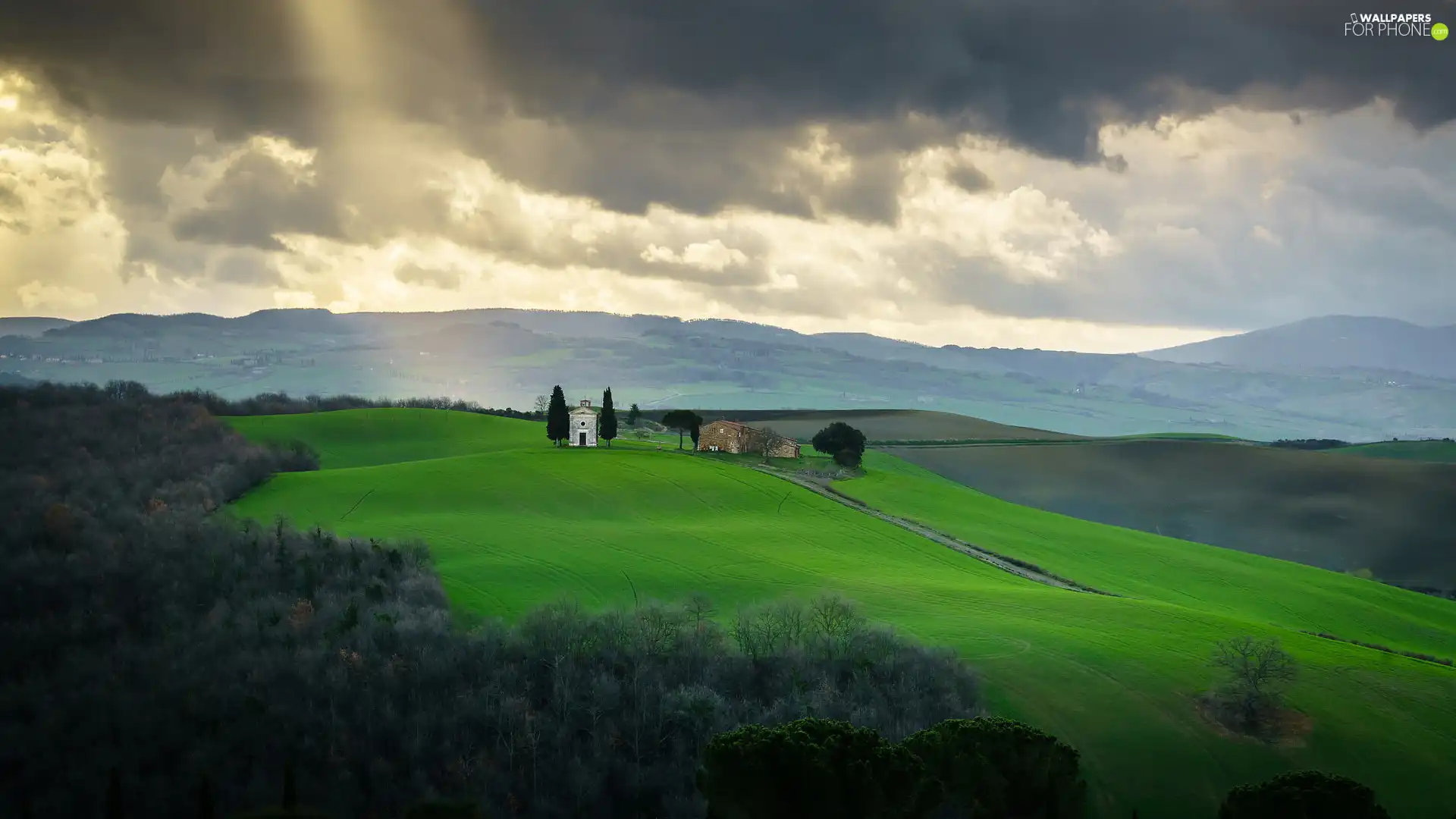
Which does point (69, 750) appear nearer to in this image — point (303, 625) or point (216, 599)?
point (303, 625)

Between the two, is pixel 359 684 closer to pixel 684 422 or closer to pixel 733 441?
pixel 733 441

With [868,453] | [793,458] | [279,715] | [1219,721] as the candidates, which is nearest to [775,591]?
[1219,721]

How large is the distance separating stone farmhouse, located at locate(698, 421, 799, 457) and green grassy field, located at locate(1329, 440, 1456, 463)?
9171 centimetres

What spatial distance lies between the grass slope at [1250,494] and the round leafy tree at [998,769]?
72.6 m

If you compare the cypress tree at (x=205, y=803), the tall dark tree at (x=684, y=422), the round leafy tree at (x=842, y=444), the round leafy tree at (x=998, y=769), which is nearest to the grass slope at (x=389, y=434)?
the tall dark tree at (x=684, y=422)

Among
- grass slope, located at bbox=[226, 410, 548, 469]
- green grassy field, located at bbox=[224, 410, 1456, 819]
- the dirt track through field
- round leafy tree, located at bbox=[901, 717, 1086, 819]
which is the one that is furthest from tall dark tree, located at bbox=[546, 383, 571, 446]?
round leafy tree, located at bbox=[901, 717, 1086, 819]

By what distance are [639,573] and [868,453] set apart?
229 ft

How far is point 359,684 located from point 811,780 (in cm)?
2111

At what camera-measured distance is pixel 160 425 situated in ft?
341

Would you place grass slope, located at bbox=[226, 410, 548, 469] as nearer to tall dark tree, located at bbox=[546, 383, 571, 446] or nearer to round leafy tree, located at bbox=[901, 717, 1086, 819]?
tall dark tree, located at bbox=[546, 383, 571, 446]

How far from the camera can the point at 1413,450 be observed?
157375 mm

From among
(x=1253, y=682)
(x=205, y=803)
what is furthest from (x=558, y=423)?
(x=205, y=803)

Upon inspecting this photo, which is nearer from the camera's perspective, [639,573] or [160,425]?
[639,573]

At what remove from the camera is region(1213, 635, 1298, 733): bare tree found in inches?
1656
